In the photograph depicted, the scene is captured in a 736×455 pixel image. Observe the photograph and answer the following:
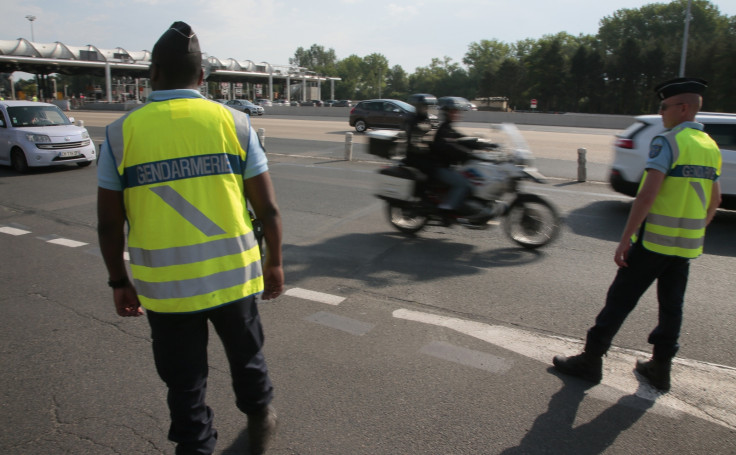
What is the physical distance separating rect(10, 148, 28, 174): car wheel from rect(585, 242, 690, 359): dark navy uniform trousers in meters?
13.4

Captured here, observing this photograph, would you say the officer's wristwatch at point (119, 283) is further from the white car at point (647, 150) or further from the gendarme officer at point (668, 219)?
the white car at point (647, 150)

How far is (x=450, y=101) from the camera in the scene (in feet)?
21.1

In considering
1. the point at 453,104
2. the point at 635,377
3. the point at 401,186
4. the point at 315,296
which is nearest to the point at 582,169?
the point at 401,186

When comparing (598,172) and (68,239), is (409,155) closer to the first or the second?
(68,239)

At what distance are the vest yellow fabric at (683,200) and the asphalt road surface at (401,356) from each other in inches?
37.2

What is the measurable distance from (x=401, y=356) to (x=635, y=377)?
1541mm

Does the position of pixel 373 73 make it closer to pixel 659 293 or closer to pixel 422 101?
pixel 422 101

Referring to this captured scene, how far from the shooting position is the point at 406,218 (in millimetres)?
7379

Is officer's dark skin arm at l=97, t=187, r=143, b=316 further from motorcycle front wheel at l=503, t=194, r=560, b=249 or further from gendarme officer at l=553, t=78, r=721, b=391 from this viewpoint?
motorcycle front wheel at l=503, t=194, r=560, b=249

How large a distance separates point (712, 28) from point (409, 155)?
102 metres

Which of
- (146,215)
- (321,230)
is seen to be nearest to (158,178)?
(146,215)

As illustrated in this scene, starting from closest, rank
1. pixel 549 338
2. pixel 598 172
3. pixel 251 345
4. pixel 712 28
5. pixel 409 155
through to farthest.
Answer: pixel 251 345 < pixel 549 338 < pixel 409 155 < pixel 598 172 < pixel 712 28

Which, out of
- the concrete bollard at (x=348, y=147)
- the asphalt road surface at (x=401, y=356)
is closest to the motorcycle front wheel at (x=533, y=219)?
the asphalt road surface at (x=401, y=356)

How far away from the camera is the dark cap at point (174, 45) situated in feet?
7.06
